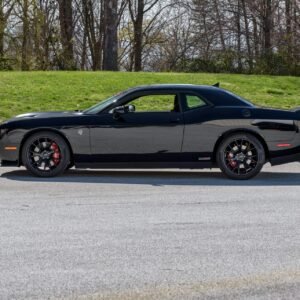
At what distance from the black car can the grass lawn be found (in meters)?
6.96

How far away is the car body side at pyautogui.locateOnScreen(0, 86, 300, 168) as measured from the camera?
33.1 feet

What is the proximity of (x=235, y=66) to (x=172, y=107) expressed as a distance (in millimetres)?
18558

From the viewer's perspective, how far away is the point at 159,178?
10266mm

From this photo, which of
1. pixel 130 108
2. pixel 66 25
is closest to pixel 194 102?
pixel 130 108

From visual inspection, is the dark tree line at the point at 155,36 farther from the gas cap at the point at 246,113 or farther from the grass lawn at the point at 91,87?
the gas cap at the point at 246,113

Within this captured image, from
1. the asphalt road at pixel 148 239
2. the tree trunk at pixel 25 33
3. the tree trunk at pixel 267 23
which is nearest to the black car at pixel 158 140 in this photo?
the asphalt road at pixel 148 239

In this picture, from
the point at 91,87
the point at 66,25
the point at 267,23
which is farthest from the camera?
the point at 267,23

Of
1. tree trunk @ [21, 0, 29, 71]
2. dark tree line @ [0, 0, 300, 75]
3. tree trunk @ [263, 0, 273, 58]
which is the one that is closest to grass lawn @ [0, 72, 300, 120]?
dark tree line @ [0, 0, 300, 75]

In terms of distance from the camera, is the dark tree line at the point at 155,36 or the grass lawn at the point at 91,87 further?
the dark tree line at the point at 155,36

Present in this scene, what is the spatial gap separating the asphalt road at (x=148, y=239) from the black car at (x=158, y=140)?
330 millimetres

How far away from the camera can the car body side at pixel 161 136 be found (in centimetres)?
1008

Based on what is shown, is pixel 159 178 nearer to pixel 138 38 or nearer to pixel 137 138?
pixel 137 138

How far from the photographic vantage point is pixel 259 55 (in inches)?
1139

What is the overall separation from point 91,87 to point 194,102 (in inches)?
418
